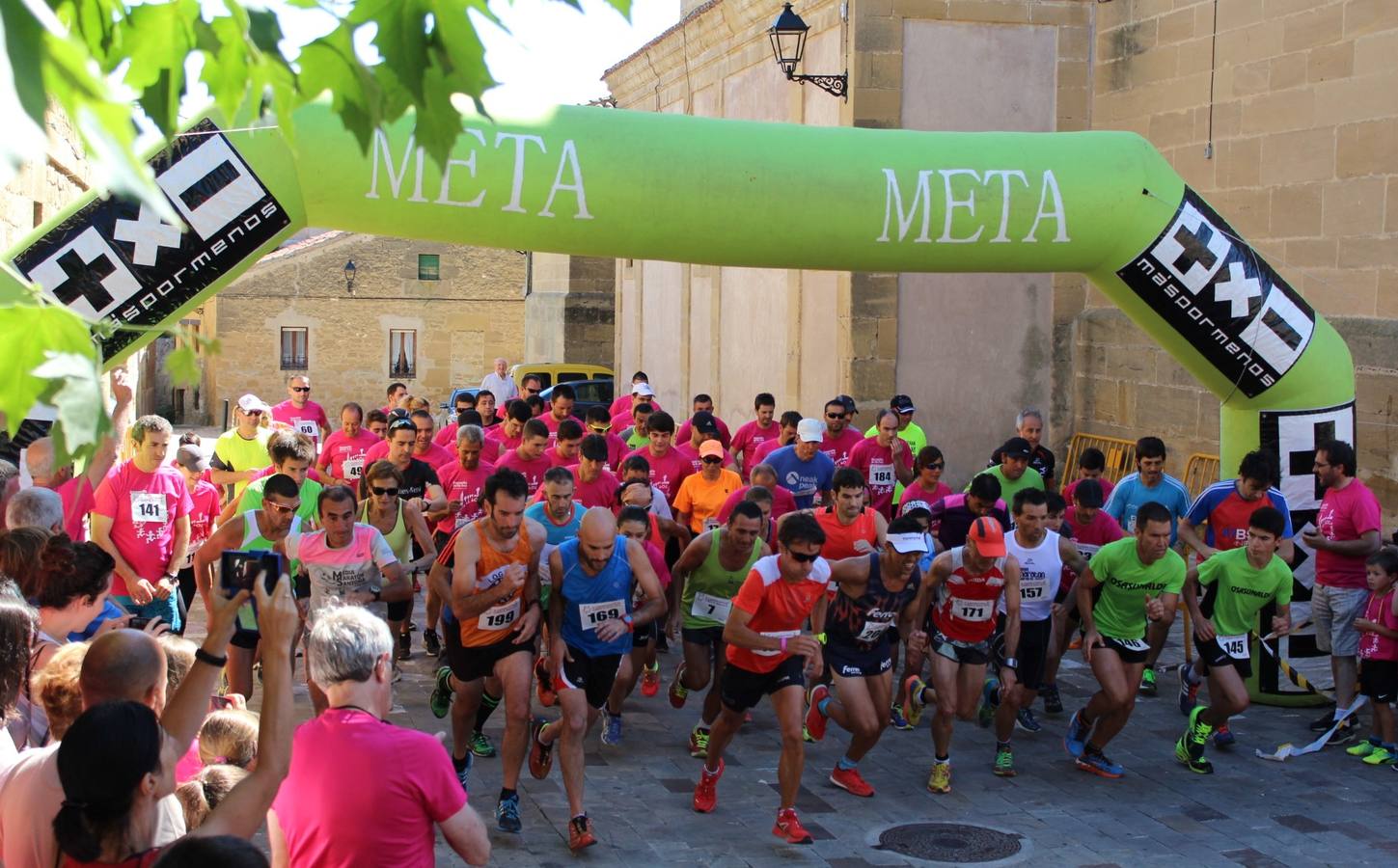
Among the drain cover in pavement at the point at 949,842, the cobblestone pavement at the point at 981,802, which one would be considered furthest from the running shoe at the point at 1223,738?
the drain cover in pavement at the point at 949,842

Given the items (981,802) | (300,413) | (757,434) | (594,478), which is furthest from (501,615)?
(300,413)

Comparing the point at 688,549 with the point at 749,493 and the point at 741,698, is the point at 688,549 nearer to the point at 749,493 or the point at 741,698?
the point at 749,493

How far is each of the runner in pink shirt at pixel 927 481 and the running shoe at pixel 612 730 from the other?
2639mm

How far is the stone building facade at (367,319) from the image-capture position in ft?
133

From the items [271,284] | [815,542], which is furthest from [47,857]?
[271,284]

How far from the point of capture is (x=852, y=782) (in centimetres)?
811

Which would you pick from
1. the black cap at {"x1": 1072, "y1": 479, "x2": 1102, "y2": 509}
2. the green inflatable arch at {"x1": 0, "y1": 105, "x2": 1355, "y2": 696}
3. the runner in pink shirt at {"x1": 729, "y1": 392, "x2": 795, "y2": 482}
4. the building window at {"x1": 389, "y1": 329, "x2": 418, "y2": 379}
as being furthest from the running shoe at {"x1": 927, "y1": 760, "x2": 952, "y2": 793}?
the building window at {"x1": 389, "y1": 329, "x2": 418, "y2": 379}

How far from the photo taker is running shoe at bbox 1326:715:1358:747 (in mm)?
9016

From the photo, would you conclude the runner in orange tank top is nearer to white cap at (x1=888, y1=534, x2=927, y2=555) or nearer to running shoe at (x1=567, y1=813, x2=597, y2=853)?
running shoe at (x1=567, y1=813, x2=597, y2=853)

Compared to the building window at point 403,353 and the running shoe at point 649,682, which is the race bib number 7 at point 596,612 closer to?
the running shoe at point 649,682

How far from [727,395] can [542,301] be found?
1326cm

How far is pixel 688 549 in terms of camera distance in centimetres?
872

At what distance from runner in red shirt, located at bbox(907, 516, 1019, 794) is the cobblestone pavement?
382mm

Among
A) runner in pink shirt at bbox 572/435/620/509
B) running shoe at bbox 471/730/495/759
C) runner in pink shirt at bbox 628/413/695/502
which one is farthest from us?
runner in pink shirt at bbox 628/413/695/502
